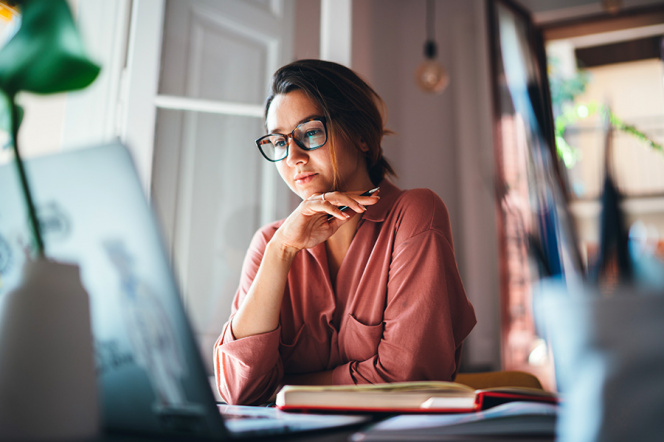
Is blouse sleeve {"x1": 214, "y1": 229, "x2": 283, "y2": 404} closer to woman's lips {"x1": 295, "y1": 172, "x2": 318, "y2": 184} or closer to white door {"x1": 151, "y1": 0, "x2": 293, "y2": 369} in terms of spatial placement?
woman's lips {"x1": 295, "y1": 172, "x2": 318, "y2": 184}

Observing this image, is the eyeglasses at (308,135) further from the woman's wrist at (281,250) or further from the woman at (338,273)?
the woman's wrist at (281,250)

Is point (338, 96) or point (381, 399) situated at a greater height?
point (338, 96)

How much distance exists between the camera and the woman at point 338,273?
891mm

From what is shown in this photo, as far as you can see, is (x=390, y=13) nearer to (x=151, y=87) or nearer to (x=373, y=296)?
(x=151, y=87)

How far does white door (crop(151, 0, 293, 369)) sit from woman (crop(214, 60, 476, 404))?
0.48 meters

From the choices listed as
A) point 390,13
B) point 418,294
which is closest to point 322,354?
point 418,294

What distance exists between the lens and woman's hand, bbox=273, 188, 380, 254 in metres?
0.97

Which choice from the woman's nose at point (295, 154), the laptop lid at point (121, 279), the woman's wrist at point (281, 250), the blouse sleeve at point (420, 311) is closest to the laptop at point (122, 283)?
the laptop lid at point (121, 279)

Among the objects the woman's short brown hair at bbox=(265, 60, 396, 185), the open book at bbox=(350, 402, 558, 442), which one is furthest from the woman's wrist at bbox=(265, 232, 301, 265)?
the open book at bbox=(350, 402, 558, 442)

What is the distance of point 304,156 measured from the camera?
114 cm

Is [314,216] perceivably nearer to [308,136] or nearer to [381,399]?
[308,136]

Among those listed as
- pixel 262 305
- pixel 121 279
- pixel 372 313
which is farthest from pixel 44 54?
pixel 372 313

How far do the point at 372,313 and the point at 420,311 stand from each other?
121 mm

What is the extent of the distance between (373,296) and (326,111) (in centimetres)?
43
